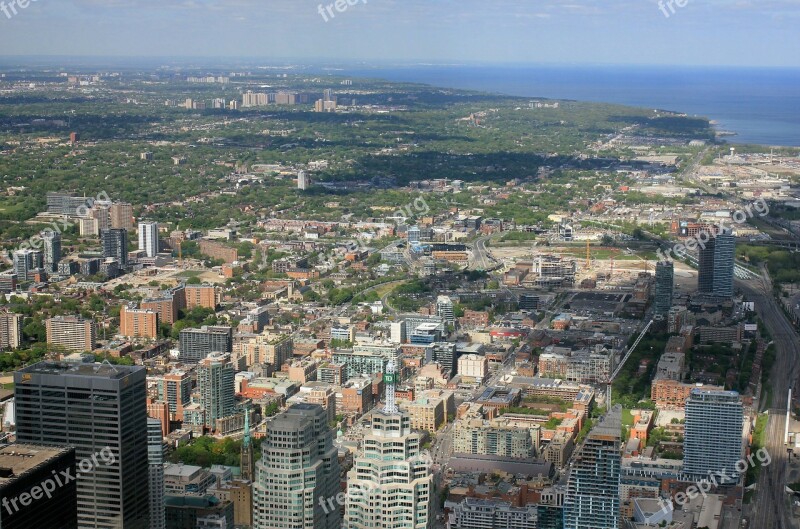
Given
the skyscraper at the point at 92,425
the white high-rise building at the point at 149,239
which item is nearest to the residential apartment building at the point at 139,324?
the white high-rise building at the point at 149,239

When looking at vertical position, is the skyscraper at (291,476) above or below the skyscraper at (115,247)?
above

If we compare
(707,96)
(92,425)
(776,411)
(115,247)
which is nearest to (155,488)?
(92,425)
